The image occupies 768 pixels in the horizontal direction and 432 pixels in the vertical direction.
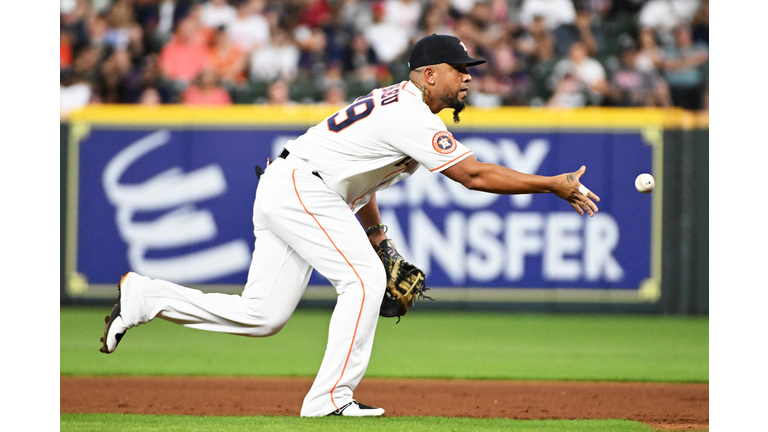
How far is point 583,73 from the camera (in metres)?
10.8

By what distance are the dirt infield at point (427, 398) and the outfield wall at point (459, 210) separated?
3405mm

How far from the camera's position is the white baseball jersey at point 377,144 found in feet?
14.4

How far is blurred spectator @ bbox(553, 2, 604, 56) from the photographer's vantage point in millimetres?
11289

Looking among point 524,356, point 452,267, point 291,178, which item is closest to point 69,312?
point 452,267

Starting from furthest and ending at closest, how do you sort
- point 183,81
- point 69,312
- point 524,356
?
point 183,81
point 69,312
point 524,356

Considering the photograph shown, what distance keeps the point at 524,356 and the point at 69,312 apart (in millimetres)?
4921

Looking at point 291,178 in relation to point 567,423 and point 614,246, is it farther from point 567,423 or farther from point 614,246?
point 614,246

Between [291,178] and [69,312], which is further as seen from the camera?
[69,312]

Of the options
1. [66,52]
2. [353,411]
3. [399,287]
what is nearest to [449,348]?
[399,287]

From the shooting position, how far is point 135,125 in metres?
9.90

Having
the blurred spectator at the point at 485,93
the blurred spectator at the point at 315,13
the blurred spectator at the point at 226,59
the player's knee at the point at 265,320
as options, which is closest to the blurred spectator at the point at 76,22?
the blurred spectator at the point at 226,59

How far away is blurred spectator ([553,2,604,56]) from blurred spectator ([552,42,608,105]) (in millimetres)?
185

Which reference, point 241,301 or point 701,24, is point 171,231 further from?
point 701,24

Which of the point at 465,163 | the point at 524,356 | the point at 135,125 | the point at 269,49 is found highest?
the point at 269,49
